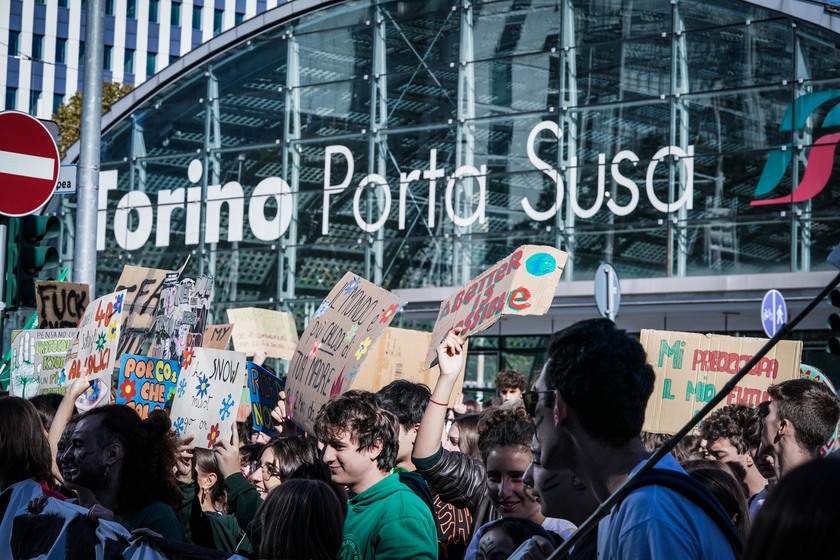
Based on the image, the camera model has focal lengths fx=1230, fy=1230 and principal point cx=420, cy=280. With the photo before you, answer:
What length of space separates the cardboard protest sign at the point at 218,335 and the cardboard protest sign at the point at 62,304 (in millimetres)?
1543

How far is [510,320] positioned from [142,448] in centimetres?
1750

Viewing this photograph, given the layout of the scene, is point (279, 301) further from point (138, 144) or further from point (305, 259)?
point (138, 144)

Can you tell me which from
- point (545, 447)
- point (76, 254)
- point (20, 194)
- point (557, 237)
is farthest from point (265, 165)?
point (545, 447)

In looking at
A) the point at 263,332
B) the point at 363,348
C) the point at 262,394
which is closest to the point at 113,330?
the point at 262,394

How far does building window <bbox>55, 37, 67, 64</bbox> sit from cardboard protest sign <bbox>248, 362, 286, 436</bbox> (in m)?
64.5

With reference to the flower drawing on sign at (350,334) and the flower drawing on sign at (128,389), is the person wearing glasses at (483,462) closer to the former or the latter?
the flower drawing on sign at (350,334)

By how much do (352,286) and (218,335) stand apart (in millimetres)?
4049

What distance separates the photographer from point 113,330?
7.89 m

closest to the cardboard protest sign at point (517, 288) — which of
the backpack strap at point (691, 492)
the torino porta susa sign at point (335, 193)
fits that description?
the backpack strap at point (691, 492)

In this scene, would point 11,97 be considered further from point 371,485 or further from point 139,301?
point 371,485

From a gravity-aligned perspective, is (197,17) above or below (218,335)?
above

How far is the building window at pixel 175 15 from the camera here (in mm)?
73625

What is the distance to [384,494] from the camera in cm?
466

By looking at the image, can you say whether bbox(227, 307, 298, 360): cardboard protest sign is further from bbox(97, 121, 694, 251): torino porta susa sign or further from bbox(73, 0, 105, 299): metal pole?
bbox(97, 121, 694, 251): torino porta susa sign
